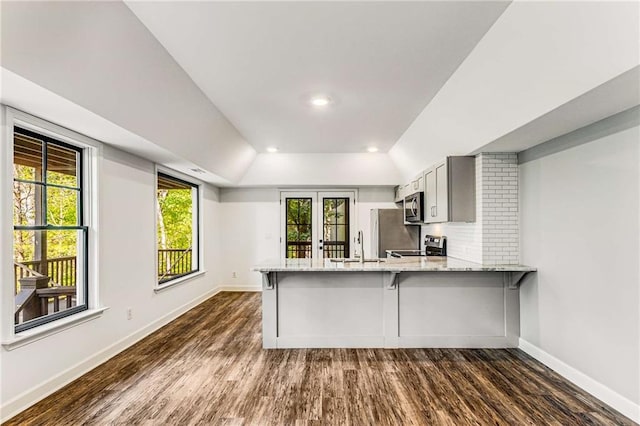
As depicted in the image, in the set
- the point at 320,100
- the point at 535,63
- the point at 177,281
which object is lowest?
the point at 177,281

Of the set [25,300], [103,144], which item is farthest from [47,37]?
[25,300]

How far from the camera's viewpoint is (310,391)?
279cm

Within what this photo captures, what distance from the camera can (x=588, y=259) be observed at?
2795mm

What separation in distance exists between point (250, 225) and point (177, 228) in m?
1.65

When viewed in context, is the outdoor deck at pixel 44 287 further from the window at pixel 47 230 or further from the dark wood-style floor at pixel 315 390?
the dark wood-style floor at pixel 315 390

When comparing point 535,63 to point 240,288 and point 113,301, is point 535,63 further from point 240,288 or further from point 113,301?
point 240,288

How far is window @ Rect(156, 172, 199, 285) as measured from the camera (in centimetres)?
561

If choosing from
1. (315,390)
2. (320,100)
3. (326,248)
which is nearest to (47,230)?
(315,390)

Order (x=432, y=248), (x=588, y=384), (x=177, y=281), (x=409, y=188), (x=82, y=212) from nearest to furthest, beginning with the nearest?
(x=588, y=384) < (x=82, y=212) < (x=177, y=281) < (x=432, y=248) < (x=409, y=188)

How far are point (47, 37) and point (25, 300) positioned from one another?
2.02 meters

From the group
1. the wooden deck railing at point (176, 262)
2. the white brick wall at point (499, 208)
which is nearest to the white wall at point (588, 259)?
the white brick wall at point (499, 208)

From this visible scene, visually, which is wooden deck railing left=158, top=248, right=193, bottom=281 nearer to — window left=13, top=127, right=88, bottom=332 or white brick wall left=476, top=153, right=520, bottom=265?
window left=13, top=127, right=88, bottom=332

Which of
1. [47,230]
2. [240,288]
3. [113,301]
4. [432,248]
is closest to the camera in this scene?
[47,230]

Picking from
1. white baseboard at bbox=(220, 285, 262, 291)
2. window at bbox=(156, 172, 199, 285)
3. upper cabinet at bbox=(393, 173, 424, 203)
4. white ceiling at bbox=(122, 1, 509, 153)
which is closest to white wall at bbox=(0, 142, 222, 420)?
window at bbox=(156, 172, 199, 285)
